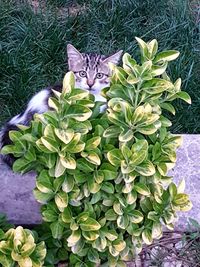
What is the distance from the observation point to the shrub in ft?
6.82

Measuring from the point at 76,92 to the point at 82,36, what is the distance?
7.03 ft

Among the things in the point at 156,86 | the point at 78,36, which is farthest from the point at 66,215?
the point at 78,36

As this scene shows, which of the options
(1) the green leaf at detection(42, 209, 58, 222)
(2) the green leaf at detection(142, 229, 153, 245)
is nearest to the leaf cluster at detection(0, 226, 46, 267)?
(1) the green leaf at detection(42, 209, 58, 222)

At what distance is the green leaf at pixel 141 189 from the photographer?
7.08 ft

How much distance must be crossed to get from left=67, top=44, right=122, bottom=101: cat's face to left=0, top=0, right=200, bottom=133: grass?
2.33ft

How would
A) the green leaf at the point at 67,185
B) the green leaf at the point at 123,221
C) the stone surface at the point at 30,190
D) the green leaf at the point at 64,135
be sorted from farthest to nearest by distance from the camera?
the stone surface at the point at 30,190 → the green leaf at the point at 123,221 → the green leaf at the point at 67,185 → the green leaf at the point at 64,135

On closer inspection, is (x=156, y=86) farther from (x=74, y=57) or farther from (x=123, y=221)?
(x=74, y=57)

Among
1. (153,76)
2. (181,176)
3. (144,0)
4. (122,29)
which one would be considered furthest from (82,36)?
(153,76)

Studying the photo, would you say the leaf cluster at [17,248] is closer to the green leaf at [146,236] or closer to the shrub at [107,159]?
the shrub at [107,159]

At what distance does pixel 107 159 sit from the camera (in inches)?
84.7

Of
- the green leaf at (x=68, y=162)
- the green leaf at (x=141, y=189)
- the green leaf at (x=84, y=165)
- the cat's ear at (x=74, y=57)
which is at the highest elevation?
the green leaf at (x=68, y=162)

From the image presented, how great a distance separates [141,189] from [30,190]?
2.70 feet

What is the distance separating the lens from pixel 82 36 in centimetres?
418

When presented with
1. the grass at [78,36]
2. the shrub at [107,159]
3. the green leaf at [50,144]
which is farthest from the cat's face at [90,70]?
the green leaf at [50,144]
